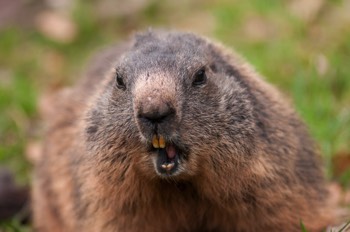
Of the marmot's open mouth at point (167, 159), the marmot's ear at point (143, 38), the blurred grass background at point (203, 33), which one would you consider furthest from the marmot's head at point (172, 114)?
the blurred grass background at point (203, 33)

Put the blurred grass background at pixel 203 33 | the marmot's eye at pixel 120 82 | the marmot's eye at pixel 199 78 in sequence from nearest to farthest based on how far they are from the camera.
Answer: the marmot's eye at pixel 199 78 < the marmot's eye at pixel 120 82 < the blurred grass background at pixel 203 33

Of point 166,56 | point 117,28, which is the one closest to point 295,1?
point 117,28

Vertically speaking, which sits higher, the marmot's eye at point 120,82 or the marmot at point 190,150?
the marmot's eye at point 120,82

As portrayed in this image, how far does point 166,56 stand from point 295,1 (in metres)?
5.81

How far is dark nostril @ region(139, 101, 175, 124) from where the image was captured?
496 cm

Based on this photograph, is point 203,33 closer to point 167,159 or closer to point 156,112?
point 167,159

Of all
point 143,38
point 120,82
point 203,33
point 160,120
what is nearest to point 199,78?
point 120,82

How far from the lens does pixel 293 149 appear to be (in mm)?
6250

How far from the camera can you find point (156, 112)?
4.95 meters

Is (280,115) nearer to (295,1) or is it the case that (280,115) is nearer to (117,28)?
(295,1)

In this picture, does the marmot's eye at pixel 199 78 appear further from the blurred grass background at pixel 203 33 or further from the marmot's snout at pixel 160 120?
the blurred grass background at pixel 203 33

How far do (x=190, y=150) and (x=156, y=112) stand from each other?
0.48 meters

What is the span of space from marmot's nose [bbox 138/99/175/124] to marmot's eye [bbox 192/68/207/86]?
540 millimetres

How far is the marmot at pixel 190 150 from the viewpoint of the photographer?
5305 millimetres
